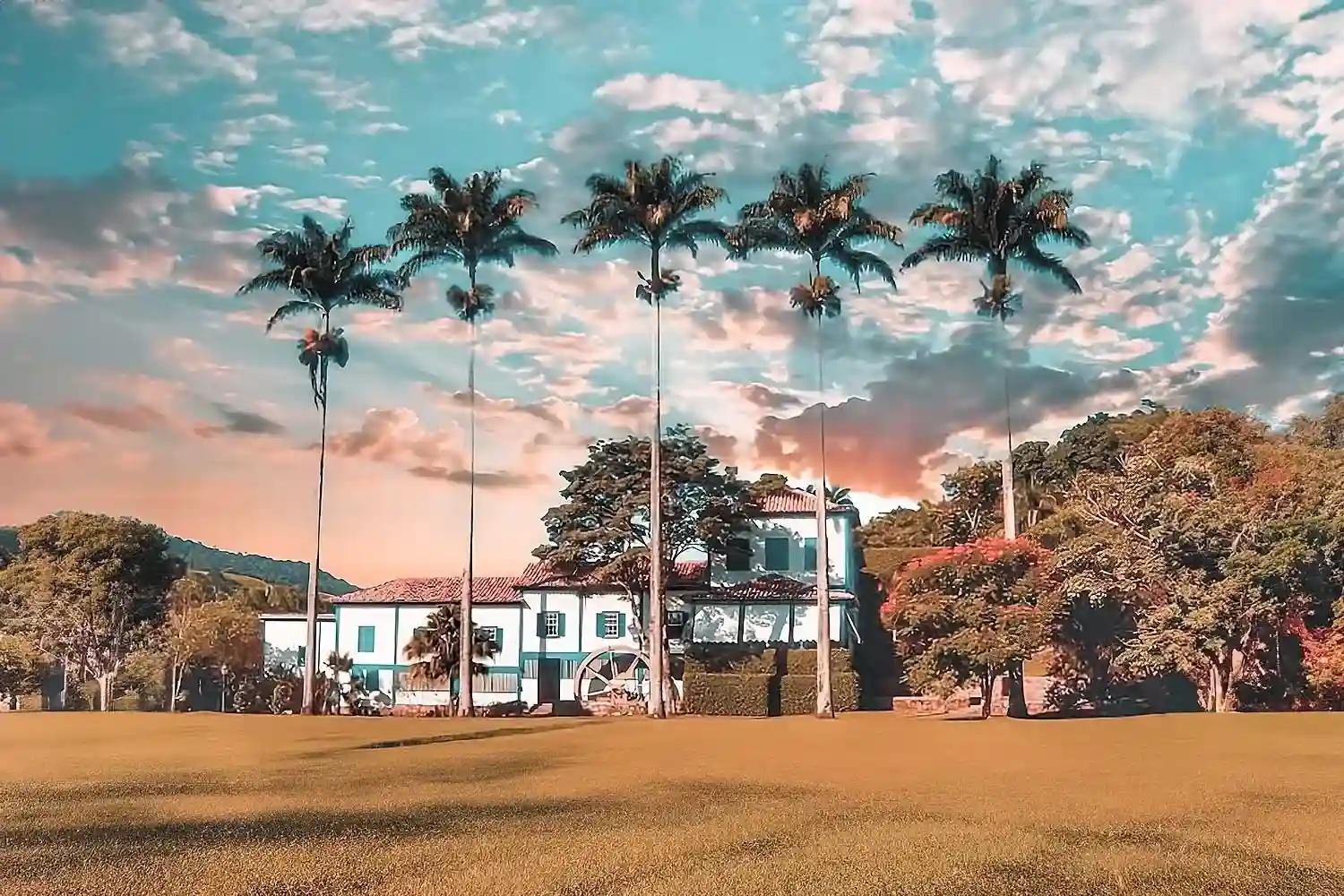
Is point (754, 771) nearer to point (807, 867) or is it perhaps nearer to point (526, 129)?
point (807, 867)

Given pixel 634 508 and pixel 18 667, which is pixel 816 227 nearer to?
pixel 634 508

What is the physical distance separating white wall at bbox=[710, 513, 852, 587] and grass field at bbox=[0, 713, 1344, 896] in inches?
842

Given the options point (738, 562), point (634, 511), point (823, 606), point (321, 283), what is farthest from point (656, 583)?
point (321, 283)

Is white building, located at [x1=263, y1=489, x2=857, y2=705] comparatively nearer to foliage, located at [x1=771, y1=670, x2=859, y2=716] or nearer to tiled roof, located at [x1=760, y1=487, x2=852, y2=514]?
tiled roof, located at [x1=760, y1=487, x2=852, y2=514]

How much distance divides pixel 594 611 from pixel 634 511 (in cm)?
588

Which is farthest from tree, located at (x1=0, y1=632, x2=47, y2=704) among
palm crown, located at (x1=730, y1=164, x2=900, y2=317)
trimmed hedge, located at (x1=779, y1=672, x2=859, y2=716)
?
palm crown, located at (x1=730, y1=164, x2=900, y2=317)

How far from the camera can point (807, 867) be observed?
9016 mm

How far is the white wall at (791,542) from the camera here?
4259cm

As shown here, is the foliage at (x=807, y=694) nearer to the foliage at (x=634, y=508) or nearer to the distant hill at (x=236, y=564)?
the foliage at (x=634, y=508)

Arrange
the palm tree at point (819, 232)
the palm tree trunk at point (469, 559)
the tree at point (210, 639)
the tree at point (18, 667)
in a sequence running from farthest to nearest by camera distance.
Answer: the tree at point (210, 639), the tree at point (18, 667), the palm tree trunk at point (469, 559), the palm tree at point (819, 232)

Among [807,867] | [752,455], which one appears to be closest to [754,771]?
[807,867]

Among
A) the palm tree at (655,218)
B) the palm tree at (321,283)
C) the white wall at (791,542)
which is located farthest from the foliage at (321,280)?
the white wall at (791,542)

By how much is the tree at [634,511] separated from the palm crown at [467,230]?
6.32 meters

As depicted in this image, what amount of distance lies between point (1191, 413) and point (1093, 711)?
971 cm
